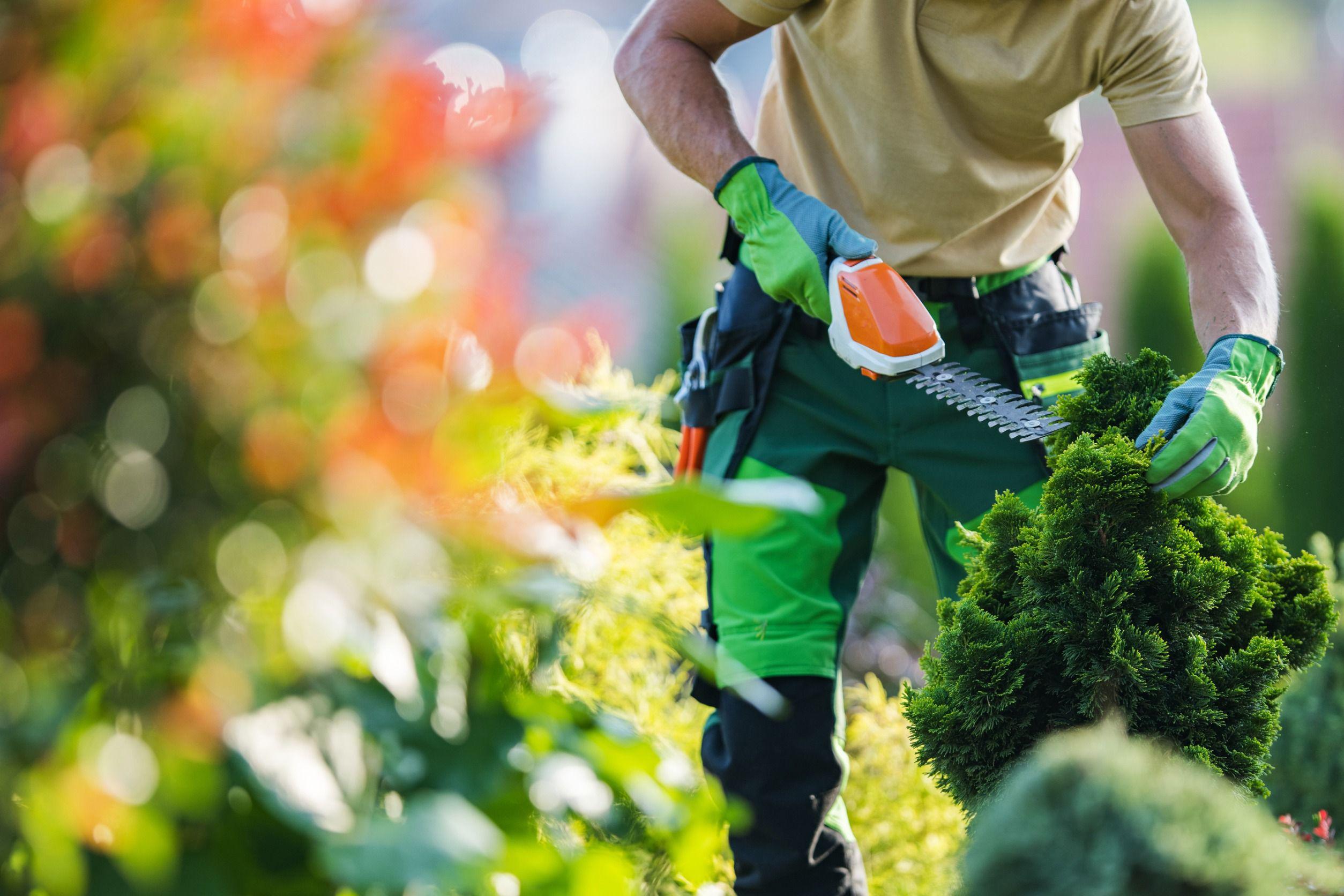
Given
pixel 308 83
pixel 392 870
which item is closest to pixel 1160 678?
pixel 392 870

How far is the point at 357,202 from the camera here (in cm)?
64

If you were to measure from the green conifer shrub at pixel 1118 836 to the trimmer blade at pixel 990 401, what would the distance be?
2.76ft

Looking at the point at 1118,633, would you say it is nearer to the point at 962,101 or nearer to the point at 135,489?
the point at 962,101

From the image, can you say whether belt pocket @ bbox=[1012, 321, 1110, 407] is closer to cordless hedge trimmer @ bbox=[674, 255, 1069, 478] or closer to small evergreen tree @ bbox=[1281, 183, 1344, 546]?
cordless hedge trimmer @ bbox=[674, 255, 1069, 478]

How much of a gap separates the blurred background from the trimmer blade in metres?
1.04

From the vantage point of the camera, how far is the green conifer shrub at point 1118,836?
2.72 feet

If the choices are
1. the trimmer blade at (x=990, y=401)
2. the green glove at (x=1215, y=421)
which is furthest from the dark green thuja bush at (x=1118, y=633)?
the trimmer blade at (x=990, y=401)

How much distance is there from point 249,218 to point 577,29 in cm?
281

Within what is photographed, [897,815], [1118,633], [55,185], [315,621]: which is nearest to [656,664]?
[897,815]

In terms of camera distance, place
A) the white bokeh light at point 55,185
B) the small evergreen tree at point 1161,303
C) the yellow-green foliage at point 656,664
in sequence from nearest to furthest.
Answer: the white bokeh light at point 55,185
the yellow-green foliage at point 656,664
the small evergreen tree at point 1161,303

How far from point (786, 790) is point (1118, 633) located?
738 mm

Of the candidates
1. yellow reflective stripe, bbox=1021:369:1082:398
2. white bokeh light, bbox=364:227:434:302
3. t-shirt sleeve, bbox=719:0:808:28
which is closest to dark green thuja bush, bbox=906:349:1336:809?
yellow reflective stripe, bbox=1021:369:1082:398

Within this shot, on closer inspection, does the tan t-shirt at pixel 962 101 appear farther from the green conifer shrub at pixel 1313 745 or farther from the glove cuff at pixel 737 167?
the green conifer shrub at pixel 1313 745

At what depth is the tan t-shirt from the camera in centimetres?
190
